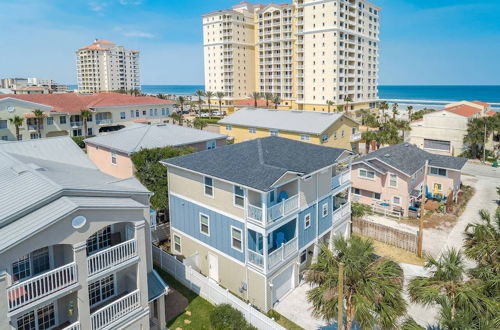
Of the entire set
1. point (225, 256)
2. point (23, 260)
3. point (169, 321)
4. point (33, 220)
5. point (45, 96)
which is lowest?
point (169, 321)

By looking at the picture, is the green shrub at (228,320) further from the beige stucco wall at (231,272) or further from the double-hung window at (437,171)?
the double-hung window at (437,171)

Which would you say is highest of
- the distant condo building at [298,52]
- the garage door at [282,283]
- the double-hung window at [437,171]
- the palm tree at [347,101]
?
the distant condo building at [298,52]

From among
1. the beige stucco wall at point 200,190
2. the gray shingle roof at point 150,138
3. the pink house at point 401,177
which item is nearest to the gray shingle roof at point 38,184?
the beige stucco wall at point 200,190

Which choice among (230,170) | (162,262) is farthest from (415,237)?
(162,262)

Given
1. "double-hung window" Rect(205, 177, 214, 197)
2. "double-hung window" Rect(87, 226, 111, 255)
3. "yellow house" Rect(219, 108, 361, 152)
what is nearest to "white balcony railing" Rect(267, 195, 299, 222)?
"double-hung window" Rect(205, 177, 214, 197)

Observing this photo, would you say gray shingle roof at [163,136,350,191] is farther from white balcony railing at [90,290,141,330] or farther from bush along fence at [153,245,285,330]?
white balcony railing at [90,290,141,330]

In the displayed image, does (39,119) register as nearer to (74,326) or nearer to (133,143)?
(133,143)

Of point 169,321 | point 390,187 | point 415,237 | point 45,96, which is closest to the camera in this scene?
point 169,321

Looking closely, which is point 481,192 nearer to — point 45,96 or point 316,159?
point 316,159
